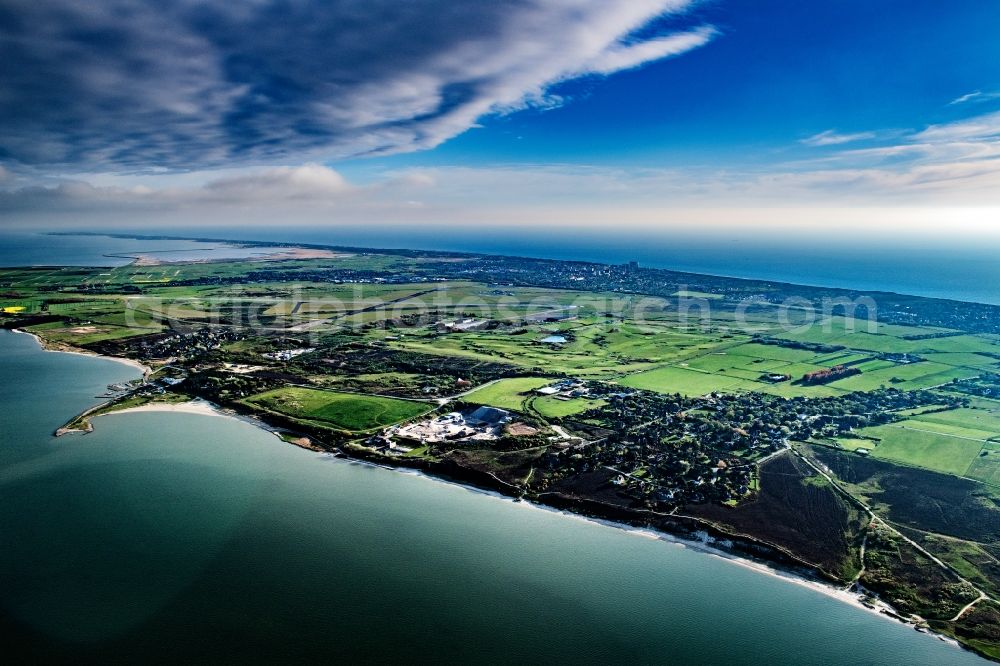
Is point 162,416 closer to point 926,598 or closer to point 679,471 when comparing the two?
point 679,471

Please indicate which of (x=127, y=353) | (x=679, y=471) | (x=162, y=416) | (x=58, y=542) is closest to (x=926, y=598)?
(x=679, y=471)

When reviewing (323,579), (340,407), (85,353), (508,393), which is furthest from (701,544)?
(85,353)

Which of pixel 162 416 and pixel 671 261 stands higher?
pixel 671 261

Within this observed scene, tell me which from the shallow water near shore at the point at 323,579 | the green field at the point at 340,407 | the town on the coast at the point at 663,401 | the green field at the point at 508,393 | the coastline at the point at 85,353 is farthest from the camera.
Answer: the coastline at the point at 85,353

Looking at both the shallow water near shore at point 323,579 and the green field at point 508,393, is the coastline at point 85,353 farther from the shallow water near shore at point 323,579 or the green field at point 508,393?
the green field at point 508,393

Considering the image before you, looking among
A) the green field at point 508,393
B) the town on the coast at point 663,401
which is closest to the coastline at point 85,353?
the town on the coast at point 663,401
